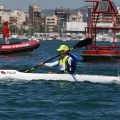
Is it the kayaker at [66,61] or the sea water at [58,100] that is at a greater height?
the kayaker at [66,61]

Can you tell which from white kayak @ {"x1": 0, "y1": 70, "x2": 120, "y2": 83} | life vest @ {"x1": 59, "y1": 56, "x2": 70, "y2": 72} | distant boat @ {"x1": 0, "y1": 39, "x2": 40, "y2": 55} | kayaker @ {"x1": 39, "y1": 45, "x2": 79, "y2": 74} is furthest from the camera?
distant boat @ {"x1": 0, "y1": 39, "x2": 40, "y2": 55}

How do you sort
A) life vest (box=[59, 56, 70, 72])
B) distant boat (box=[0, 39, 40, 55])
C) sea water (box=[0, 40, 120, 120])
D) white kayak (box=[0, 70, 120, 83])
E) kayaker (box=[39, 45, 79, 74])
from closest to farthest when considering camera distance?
sea water (box=[0, 40, 120, 120]) → kayaker (box=[39, 45, 79, 74]) → life vest (box=[59, 56, 70, 72]) → white kayak (box=[0, 70, 120, 83]) → distant boat (box=[0, 39, 40, 55])

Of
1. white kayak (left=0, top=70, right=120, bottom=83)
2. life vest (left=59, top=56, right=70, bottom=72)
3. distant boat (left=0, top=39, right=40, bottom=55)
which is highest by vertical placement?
life vest (left=59, top=56, right=70, bottom=72)

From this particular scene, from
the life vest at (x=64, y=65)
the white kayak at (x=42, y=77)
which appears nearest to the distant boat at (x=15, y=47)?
the white kayak at (x=42, y=77)

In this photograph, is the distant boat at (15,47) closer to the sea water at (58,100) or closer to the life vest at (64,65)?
the sea water at (58,100)

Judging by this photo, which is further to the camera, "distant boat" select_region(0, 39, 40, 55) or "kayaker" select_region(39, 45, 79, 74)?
"distant boat" select_region(0, 39, 40, 55)

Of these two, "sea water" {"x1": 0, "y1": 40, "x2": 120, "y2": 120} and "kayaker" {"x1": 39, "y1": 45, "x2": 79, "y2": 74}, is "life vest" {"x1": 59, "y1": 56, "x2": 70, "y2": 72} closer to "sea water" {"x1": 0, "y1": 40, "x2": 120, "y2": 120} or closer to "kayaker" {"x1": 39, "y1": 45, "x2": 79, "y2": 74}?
"kayaker" {"x1": 39, "y1": 45, "x2": 79, "y2": 74}

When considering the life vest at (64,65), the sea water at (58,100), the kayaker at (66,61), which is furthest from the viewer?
the life vest at (64,65)

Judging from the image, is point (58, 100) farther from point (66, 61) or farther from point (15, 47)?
point (15, 47)

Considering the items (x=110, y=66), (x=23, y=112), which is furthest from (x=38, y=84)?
(x=110, y=66)

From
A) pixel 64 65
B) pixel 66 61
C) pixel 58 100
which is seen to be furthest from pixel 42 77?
pixel 58 100

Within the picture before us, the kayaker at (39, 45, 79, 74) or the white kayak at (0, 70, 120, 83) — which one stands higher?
the kayaker at (39, 45, 79, 74)

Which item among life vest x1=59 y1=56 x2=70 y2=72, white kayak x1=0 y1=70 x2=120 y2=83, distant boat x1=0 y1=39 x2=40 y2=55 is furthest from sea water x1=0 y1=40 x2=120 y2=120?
distant boat x1=0 y1=39 x2=40 y2=55

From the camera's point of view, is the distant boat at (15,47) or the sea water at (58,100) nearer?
the sea water at (58,100)
